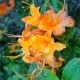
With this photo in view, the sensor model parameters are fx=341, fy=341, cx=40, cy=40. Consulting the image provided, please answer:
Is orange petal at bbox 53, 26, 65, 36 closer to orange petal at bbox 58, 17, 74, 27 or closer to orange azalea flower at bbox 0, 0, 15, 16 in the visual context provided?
orange petal at bbox 58, 17, 74, 27

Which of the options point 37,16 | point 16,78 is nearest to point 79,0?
point 37,16

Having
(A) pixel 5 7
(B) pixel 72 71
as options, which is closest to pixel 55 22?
(B) pixel 72 71

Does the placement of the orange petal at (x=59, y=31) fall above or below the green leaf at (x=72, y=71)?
above

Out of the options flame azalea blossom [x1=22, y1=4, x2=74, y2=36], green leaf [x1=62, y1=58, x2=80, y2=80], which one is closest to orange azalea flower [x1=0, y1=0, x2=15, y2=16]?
flame azalea blossom [x1=22, y1=4, x2=74, y2=36]

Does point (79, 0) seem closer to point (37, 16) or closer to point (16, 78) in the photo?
point (37, 16)

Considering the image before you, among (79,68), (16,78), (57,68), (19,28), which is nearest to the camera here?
Answer: (79,68)

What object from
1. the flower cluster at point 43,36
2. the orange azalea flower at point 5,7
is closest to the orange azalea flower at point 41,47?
the flower cluster at point 43,36

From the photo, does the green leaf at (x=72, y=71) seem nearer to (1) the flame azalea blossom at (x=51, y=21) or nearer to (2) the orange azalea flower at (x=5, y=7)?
(1) the flame azalea blossom at (x=51, y=21)
